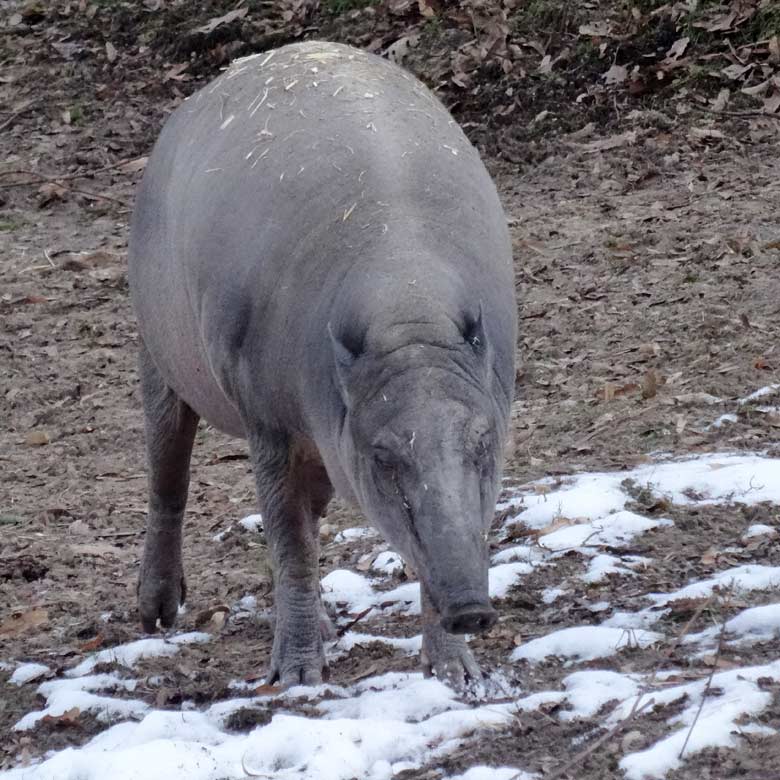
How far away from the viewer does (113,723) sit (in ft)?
16.2

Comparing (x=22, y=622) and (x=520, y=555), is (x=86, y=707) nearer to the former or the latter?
(x=22, y=622)

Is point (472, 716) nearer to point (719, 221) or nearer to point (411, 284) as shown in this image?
point (411, 284)

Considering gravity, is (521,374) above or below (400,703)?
below

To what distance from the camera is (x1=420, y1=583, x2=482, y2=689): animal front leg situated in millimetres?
4766

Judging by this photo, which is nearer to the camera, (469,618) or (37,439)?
(469,618)

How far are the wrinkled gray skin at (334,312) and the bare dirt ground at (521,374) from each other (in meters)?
0.49

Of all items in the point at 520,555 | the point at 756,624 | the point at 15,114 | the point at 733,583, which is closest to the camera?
the point at 756,624

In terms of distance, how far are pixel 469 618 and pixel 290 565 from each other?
152cm

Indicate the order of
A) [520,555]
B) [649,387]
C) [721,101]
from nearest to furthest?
[520,555], [649,387], [721,101]

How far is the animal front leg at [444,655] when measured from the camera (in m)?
4.77

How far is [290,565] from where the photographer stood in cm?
526

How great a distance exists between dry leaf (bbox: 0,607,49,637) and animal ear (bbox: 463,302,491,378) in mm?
2794

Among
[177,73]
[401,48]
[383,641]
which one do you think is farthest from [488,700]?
[177,73]

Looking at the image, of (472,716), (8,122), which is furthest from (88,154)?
(472,716)
